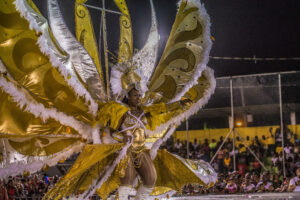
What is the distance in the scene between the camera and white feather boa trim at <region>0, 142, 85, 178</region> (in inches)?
187

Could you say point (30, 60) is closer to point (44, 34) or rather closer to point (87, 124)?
point (44, 34)

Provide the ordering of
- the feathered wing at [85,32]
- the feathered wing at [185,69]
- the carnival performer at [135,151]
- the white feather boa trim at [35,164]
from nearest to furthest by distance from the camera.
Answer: the white feather boa trim at [35,164]
the carnival performer at [135,151]
the feathered wing at [85,32]
the feathered wing at [185,69]

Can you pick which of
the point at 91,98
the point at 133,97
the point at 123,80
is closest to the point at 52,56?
the point at 91,98

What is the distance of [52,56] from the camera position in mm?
4367

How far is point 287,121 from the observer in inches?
428

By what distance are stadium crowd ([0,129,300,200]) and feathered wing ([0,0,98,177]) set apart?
488 centimetres

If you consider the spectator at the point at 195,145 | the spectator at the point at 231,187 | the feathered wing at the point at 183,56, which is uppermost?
the feathered wing at the point at 183,56

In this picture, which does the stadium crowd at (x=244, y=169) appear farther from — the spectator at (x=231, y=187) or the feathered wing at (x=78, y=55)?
the feathered wing at (x=78, y=55)

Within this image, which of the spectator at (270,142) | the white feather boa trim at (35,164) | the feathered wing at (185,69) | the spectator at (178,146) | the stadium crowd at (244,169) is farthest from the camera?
the spectator at (178,146)

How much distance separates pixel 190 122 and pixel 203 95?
21.9 feet

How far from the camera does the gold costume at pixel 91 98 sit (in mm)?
4402

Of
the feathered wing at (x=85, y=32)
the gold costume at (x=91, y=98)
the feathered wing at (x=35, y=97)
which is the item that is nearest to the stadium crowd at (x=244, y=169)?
the gold costume at (x=91, y=98)

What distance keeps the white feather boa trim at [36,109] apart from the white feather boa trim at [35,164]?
310mm

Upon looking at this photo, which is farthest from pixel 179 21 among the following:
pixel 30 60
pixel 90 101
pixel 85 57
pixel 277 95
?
pixel 277 95
